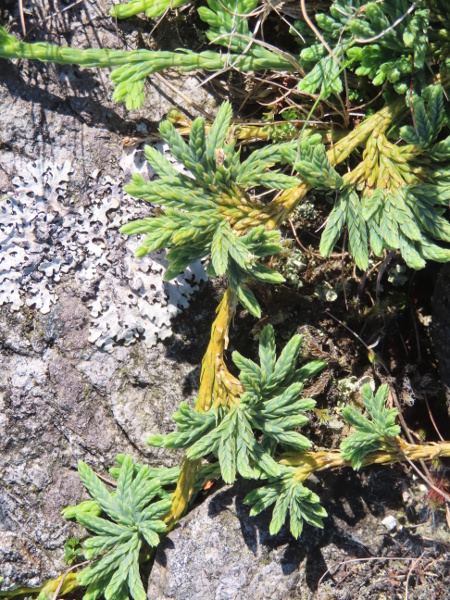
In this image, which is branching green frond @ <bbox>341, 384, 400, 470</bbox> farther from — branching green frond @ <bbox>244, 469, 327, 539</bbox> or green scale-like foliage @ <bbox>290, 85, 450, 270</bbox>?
green scale-like foliage @ <bbox>290, 85, 450, 270</bbox>

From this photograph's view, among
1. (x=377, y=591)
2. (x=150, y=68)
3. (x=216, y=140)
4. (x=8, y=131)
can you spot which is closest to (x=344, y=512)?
(x=377, y=591)

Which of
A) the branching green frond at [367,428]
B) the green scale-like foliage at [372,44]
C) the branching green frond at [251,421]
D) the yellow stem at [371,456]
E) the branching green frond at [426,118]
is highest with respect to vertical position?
the green scale-like foliage at [372,44]

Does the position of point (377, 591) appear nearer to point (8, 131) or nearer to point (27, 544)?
point (27, 544)

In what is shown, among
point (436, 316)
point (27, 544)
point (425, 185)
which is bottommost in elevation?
point (27, 544)

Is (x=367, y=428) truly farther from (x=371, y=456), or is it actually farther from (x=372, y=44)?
(x=372, y=44)

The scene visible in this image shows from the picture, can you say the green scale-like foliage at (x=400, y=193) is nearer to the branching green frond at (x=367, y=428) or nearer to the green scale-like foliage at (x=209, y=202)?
the green scale-like foliage at (x=209, y=202)

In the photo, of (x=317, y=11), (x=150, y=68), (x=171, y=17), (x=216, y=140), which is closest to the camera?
(x=216, y=140)

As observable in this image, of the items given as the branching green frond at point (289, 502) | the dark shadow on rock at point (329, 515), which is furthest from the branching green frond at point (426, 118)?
the dark shadow on rock at point (329, 515)
